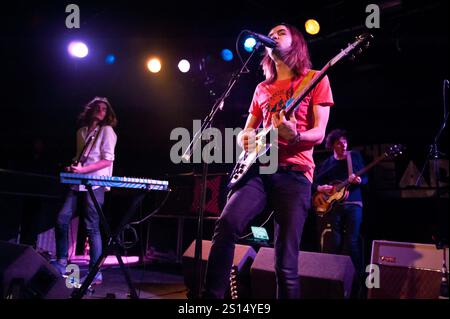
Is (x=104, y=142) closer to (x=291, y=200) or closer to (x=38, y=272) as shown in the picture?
(x=38, y=272)

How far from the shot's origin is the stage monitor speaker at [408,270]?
2971 mm

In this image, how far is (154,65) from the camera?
7012 millimetres

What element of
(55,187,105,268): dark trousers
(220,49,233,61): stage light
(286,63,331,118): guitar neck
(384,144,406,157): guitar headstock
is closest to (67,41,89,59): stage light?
(220,49,233,61): stage light

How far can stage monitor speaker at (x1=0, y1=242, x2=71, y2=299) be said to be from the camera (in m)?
2.36

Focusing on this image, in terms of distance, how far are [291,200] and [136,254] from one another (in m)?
6.29

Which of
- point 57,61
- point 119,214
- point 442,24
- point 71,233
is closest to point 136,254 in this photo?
point 119,214

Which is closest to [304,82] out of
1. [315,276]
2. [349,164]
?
[315,276]

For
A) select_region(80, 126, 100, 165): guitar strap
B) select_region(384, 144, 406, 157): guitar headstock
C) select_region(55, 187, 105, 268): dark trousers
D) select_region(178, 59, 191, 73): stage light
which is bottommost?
select_region(55, 187, 105, 268): dark trousers

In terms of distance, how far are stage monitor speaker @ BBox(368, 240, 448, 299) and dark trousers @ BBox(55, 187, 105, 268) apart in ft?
9.03

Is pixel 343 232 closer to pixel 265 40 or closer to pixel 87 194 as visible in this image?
pixel 87 194

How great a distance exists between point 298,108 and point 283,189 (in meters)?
0.58

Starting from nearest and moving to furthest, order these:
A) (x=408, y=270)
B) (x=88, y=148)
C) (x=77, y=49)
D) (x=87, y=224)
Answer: (x=408, y=270)
(x=87, y=224)
(x=88, y=148)
(x=77, y=49)

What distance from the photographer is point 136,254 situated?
303 inches

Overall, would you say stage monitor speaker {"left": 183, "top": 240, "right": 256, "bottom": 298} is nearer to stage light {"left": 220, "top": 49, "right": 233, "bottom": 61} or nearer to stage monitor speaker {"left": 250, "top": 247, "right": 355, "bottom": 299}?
stage monitor speaker {"left": 250, "top": 247, "right": 355, "bottom": 299}
